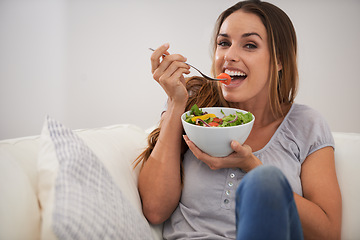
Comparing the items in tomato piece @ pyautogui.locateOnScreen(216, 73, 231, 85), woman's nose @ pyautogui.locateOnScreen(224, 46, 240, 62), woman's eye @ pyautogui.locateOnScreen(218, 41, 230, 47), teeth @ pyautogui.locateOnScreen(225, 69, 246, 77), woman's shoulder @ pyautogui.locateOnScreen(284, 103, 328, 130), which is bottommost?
woman's shoulder @ pyautogui.locateOnScreen(284, 103, 328, 130)

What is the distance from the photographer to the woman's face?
124 cm

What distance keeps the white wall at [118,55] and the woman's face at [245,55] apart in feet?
3.57

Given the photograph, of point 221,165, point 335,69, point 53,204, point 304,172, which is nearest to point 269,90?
point 304,172

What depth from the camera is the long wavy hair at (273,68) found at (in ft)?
4.20

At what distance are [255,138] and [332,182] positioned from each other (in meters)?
0.34

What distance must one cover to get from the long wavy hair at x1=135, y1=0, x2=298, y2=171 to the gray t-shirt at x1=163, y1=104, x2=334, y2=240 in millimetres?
165

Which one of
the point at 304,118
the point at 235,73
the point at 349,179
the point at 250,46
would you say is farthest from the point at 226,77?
the point at 349,179

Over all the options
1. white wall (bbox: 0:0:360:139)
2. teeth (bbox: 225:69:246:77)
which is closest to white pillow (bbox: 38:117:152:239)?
teeth (bbox: 225:69:246:77)

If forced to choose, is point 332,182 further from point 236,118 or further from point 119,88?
point 119,88

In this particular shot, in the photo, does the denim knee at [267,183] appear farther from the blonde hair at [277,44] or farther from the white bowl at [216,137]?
the blonde hair at [277,44]

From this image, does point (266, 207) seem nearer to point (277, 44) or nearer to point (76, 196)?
point (76, 196)

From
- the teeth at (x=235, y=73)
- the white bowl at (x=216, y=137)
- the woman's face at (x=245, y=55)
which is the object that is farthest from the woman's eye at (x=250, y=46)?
the white bowl at (x=216, y=137)

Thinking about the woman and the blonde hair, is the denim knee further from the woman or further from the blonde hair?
the blonde hair

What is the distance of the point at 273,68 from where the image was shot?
1305 mm
